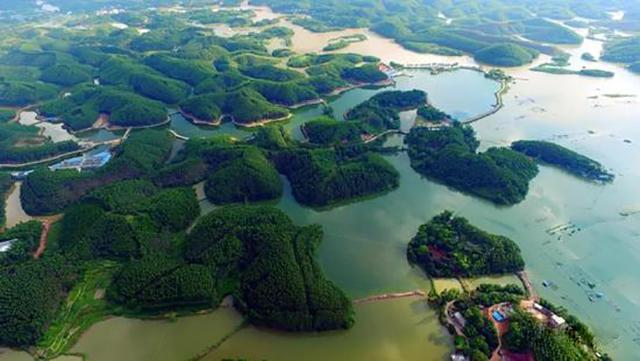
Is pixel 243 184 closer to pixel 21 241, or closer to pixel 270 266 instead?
pixel 270 266

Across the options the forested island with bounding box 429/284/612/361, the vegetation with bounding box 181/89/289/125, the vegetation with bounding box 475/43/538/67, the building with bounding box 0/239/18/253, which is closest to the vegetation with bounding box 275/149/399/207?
the vegetation with bounding box 181/89/289/125

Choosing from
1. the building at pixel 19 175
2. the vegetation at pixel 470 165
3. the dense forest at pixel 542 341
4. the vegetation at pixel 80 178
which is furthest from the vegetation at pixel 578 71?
the building at pixel 19 175

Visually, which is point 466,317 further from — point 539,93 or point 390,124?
point 539,93

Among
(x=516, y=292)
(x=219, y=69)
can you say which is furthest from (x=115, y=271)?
(x=219, y=69)

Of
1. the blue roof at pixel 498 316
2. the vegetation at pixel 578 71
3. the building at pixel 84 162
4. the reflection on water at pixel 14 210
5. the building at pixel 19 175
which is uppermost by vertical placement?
the vegetation at pixel 578 71

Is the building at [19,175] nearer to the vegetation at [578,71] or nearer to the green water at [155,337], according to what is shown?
the green water at [155,337]

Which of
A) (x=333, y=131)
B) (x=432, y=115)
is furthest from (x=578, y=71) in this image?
(x=333, y=131)
